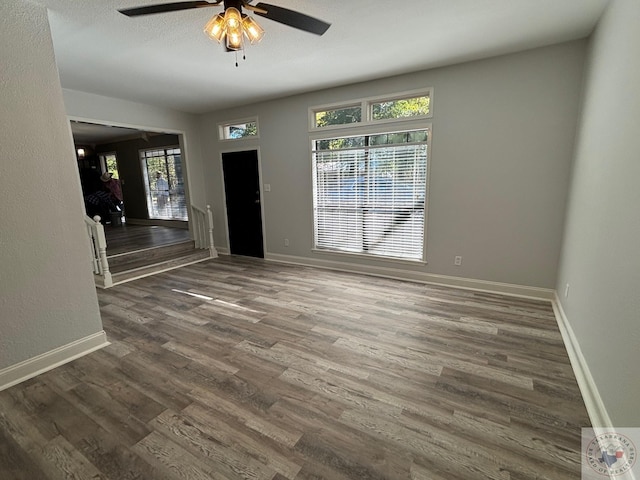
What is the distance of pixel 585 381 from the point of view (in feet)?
6.34

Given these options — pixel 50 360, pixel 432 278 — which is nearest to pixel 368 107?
pixel 432 278

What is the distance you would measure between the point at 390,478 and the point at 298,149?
167 inches

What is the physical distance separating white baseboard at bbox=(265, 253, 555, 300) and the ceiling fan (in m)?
3.11

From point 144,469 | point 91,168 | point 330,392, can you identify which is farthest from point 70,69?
point 91,168

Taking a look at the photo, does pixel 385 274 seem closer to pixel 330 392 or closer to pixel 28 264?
pixel 330 392

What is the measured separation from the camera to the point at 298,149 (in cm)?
470

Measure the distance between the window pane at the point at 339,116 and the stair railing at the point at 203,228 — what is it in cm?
267

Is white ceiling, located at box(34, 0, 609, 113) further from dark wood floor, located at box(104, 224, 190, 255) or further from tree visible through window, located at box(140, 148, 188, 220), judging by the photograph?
tree visible through window, located at box(140, 148, 188, 220)

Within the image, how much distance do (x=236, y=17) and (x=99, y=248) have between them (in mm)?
3647

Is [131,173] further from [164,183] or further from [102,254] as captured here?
[102,254]

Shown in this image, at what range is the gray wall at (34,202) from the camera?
204cm
